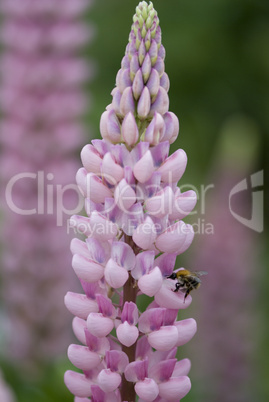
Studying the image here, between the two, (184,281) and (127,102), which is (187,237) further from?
(127,102)

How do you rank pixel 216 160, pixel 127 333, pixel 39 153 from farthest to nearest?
pixel 216 160 → pixel 39 153 → pixel 127 333

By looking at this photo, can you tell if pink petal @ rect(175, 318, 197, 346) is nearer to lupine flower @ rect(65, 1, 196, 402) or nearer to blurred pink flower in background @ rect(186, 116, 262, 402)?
lupine flower @ rect(65, 1, 196, 402)

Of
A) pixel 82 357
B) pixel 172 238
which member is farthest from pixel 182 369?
pixel 172 238

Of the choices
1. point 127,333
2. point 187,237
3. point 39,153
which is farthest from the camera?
point 39,153

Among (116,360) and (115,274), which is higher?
(115,274)

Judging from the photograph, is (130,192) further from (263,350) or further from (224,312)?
Answer: (263,350)

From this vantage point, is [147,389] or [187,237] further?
[187,237]

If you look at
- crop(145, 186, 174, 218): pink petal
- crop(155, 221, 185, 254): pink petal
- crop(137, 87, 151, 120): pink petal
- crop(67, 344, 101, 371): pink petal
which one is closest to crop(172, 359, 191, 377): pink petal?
crop(67, 344, 101, 371): pink petal
